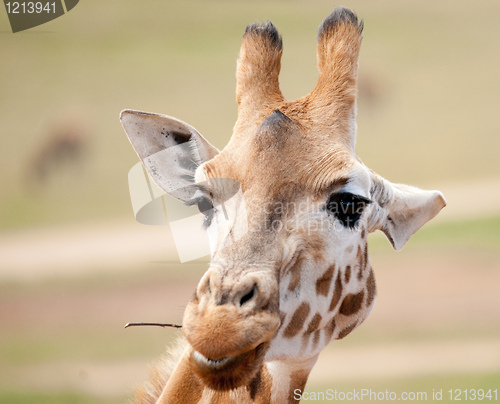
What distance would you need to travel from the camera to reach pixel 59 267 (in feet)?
47.8

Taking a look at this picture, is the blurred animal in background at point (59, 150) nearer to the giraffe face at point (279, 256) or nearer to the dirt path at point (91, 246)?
the dirt path at point (91, 246)

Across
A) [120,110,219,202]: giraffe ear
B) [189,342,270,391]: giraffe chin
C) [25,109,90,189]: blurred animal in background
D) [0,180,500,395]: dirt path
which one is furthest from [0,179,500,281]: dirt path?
[189,342,270,391]: giraffe chin

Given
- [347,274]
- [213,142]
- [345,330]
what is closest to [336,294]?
[347,274]

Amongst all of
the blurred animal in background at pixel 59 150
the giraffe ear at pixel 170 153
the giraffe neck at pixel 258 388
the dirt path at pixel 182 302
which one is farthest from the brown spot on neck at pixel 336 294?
the blurred animal in background at pixel 59 150

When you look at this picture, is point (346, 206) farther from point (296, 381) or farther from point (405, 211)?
point (296, 381)

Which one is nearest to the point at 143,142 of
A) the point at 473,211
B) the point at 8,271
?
the point at 8,271

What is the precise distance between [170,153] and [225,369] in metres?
1.70

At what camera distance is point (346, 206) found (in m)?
3.60

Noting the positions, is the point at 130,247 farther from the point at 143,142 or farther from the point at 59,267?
the point at 143,142

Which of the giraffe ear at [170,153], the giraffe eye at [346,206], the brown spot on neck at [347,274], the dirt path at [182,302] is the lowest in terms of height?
the dirt path at [182,302]

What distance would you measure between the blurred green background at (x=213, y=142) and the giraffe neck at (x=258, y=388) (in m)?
5.43

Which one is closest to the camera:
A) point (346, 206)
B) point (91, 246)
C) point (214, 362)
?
point (214, 362)

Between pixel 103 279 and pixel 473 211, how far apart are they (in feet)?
30.3

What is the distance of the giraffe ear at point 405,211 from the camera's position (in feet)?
13.8
